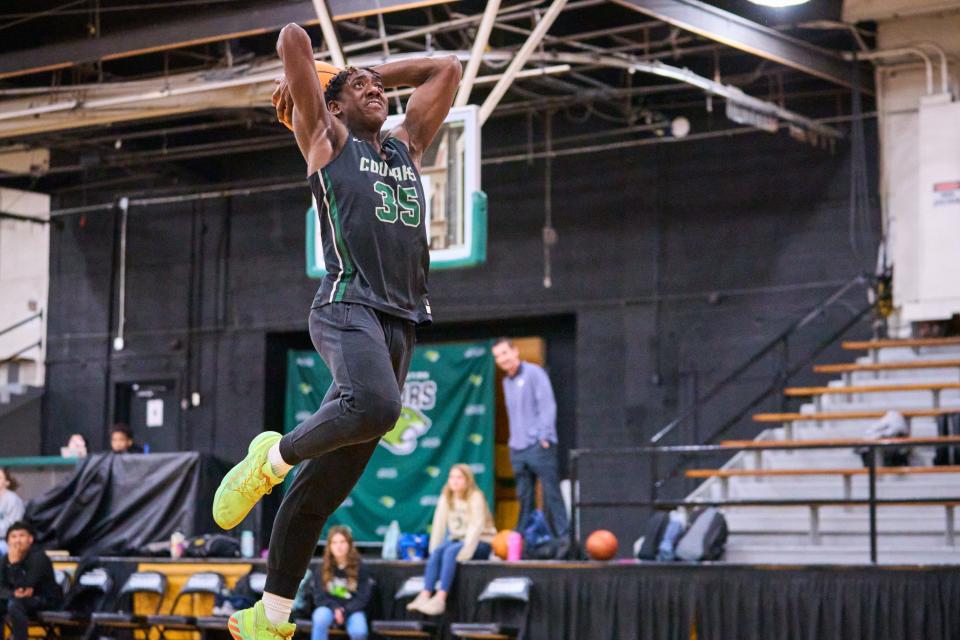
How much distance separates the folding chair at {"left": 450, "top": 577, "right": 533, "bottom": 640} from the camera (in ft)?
34.0

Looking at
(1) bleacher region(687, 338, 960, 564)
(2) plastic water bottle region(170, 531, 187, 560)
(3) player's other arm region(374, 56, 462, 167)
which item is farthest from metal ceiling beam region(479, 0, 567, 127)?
(3) player's other arm region(374, 56, 462, 167)

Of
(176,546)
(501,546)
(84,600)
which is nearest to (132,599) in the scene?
(84,600)

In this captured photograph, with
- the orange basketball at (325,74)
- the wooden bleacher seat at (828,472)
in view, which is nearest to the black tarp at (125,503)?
the wooden bleacher seat at (828,472)

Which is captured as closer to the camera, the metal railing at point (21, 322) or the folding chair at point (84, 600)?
the folding chair at point (84, 600)

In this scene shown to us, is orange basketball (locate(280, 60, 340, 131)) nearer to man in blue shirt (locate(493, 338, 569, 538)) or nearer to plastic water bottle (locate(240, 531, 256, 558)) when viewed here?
man in blue shirt (locate(493, 338, 569, 538))

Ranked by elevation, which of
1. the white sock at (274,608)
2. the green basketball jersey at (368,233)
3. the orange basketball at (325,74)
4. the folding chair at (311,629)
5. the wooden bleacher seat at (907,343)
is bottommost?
the folding chair at (311,629)

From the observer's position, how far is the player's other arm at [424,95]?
5.01m

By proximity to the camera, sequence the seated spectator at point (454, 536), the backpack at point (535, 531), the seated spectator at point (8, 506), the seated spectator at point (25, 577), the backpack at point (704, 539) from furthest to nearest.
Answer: the seated spectator at point (8, 506) < the seated spectator at point (25, 577) < the backpack at point (535, 531) < the seated spectator at point (454, 536) < the backpack at point (704, 539)

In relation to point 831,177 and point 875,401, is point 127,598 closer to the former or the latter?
point 875,401

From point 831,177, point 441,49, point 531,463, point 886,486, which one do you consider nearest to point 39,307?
point 441,49

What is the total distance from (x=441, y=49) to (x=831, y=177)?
14.8 feet

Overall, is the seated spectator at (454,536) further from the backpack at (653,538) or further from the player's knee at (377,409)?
the player's knee at (377,409)

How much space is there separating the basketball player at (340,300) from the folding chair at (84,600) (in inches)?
315

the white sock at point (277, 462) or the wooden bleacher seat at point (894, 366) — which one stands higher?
the wooden bleacher seat at point (894, 366)
